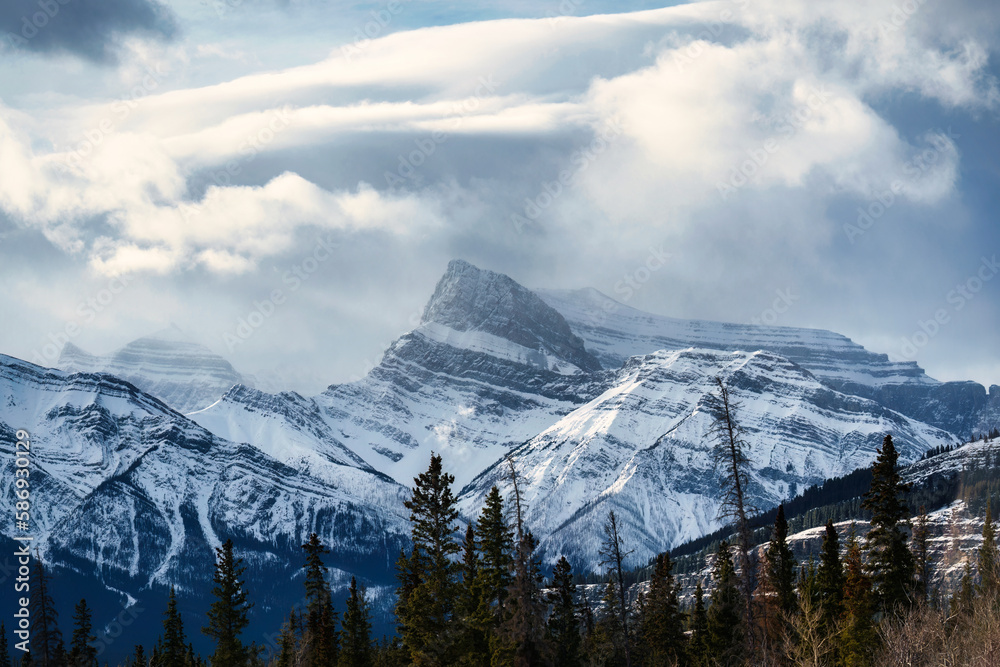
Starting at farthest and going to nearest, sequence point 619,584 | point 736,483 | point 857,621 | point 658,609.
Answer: point 658,609 < point 619,584 < point 857,621 < point 736,483

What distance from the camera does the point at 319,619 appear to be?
107 m

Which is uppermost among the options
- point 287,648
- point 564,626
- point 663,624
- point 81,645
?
point 81,645

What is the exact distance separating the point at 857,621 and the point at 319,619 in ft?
156

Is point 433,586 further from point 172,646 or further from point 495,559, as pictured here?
point 172,646

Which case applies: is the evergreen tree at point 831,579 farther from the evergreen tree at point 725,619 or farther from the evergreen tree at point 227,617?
the evergreen tree at point 227,617

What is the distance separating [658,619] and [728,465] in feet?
134

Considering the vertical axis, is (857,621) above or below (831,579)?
below

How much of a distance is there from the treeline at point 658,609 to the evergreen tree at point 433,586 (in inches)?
3.8

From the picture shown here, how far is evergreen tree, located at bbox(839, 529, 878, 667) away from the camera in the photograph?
3219 inches

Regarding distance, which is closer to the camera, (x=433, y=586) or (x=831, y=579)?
(x=433, y=586)

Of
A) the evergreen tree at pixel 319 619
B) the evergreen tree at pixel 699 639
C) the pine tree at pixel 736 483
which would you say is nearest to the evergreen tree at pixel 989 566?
the evergreen tree at pixel 699 639

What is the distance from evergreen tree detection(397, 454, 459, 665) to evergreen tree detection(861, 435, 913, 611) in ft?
95.1

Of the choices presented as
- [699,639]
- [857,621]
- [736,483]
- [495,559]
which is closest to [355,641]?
[495,559]

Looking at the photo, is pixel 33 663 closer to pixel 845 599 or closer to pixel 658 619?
pixel 658 619
